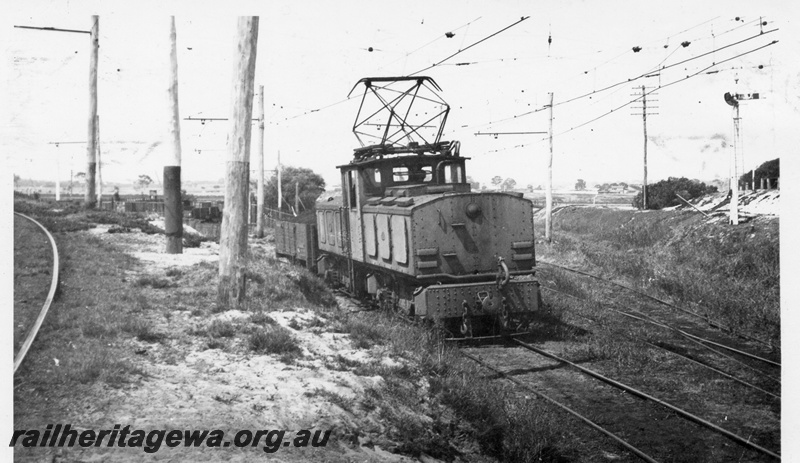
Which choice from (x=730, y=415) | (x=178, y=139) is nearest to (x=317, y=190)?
(x=178, y=139)

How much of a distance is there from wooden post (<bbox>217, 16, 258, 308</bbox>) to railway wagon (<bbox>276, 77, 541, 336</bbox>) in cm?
279

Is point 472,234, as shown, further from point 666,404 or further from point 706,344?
point 706,344

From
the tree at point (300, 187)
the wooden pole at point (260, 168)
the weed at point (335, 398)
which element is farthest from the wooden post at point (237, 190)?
the tree at point (300, 187)

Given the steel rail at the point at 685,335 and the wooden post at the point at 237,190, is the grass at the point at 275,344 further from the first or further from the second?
the steel rail at the point at 685,335

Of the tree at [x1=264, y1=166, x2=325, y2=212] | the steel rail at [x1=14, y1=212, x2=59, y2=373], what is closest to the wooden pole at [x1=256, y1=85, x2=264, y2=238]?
the steel rail at [x1=14, y1=212, x2=59, y2=373]

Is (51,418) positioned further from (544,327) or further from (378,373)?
(544,327)

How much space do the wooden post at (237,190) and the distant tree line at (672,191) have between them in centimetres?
2405

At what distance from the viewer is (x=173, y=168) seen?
14.2 m

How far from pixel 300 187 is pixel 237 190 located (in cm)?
4544

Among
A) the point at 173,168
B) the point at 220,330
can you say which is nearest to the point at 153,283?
the point at 220,330

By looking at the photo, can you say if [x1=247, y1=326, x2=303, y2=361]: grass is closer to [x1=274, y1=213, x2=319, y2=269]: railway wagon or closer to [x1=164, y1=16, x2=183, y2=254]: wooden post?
[x1=164, y1=16, x2=183, y2=254]: wooden post

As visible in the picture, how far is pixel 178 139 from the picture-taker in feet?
46.5

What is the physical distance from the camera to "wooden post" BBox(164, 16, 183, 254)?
14.0 m

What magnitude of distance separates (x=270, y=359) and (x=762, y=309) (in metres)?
9.16
